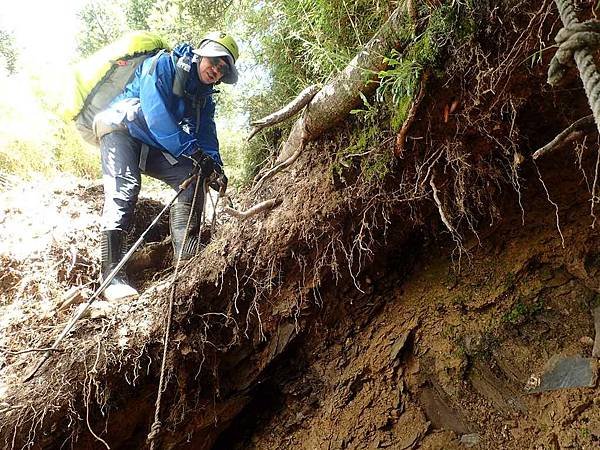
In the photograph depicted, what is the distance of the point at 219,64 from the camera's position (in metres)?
3.28

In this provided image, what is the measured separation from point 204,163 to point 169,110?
49 cm

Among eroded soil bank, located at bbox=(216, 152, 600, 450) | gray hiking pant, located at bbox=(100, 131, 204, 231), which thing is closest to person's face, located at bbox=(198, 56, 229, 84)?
gray hiking pant, located at bbox=(100, 131, 204, 231)

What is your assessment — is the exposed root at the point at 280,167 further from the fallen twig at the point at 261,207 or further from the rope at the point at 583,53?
the rope at the point at 583,53

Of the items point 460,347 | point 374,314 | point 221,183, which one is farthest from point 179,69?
point 460,347

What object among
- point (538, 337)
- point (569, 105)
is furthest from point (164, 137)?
point (538, 337)

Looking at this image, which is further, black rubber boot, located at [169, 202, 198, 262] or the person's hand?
black rubber boot, located at [169, 202, 198, 262]

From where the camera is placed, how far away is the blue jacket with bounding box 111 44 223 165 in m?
3.13

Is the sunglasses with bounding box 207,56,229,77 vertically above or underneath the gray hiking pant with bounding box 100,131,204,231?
above

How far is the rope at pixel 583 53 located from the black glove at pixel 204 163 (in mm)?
2602

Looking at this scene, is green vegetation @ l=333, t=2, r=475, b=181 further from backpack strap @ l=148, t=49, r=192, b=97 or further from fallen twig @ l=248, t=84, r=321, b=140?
backpack strap @ l=148, t=49, r=192, b=97

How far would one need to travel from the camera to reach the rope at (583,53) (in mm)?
1011

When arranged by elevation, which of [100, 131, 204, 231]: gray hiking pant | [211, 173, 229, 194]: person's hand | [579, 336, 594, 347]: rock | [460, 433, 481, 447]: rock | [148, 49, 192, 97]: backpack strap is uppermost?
[148, 49, 192, 97]: backpack strap

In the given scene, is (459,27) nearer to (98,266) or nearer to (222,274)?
(222,274)

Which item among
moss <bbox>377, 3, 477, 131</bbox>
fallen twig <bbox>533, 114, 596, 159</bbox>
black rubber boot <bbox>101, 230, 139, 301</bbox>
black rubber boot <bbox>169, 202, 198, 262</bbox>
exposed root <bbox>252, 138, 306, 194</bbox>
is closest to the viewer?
fallen twig <bbox>533, 114, 596, 159</bbox>
